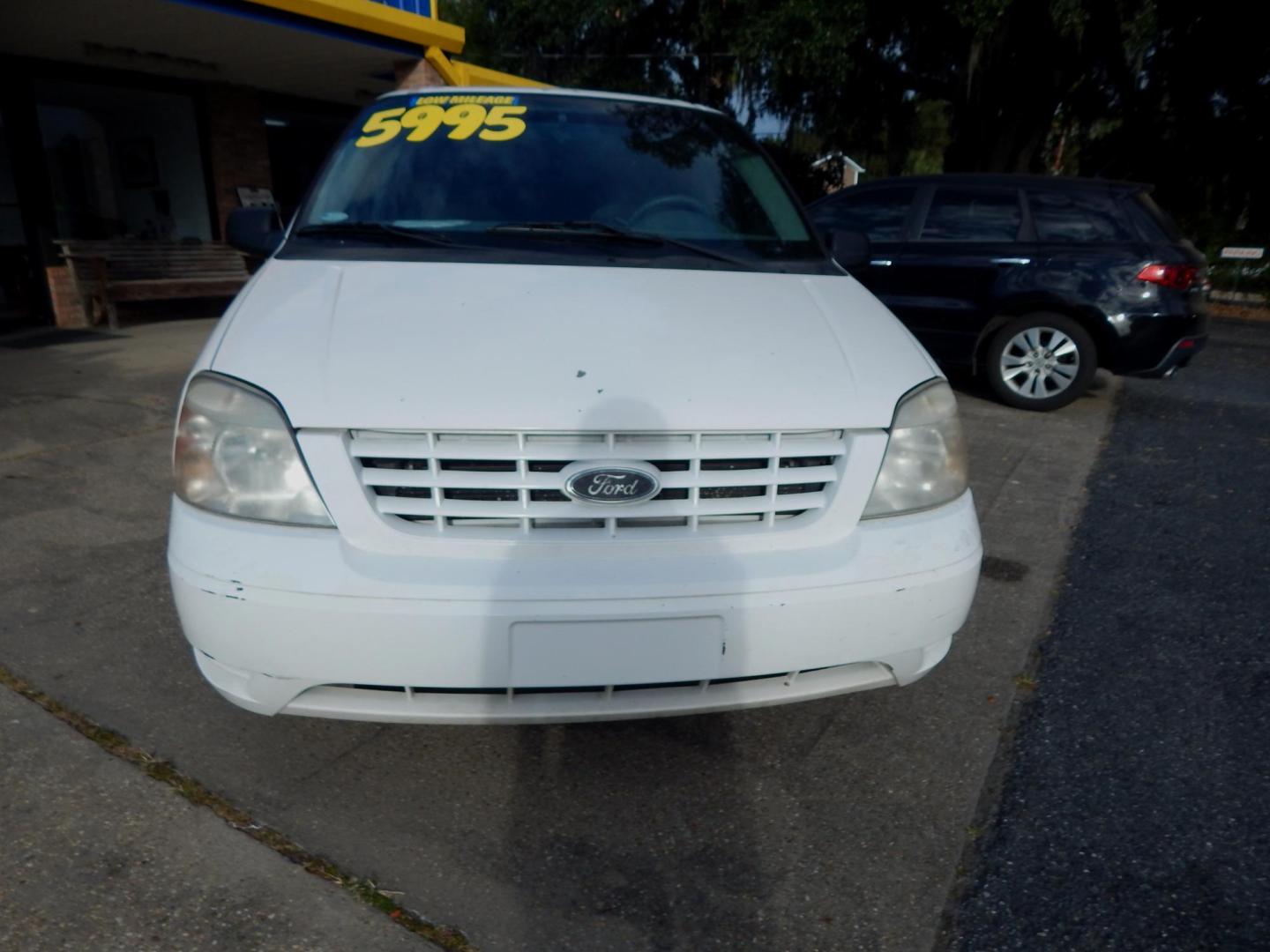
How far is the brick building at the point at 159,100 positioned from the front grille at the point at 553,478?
8133 mm

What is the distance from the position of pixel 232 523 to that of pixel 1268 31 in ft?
53.6

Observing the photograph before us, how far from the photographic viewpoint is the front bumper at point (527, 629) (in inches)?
74.7

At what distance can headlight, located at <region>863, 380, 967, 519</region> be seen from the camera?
2.19 metres

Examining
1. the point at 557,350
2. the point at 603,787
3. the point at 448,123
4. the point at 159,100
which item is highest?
the point at 159,100

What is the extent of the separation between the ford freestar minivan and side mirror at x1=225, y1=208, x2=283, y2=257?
1.05m

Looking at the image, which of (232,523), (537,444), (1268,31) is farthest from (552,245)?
(1268,31)

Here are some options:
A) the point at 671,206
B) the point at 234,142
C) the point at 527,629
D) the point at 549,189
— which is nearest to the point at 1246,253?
the point at 671,206

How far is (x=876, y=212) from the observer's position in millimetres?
7320

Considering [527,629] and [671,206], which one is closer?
[527,629]

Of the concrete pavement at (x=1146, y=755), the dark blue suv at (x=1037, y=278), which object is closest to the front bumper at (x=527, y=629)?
the concrete pavement at (x=1146, y=755)

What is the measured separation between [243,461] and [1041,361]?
613 centimetres

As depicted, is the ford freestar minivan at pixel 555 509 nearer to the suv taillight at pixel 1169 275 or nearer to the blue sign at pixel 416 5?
the suv taillight at pixel 1169 275

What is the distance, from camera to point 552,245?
9.11 ft

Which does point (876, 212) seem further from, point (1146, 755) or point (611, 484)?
point (611, 484)
